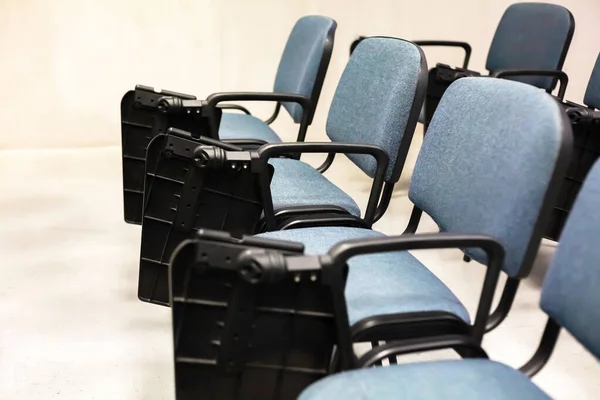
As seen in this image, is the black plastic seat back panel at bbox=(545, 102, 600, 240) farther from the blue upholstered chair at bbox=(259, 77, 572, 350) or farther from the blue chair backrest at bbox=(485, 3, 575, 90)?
the blue chair backrest at bbox=(485, 3, 575, 90)

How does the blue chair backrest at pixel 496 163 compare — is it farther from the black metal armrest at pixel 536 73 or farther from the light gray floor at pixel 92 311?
the black metal armrest at pixel 536 73

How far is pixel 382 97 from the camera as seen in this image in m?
1.48

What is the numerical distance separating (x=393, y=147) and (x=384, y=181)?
0.10m

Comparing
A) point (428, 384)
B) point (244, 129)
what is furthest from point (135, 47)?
point (428, 384)

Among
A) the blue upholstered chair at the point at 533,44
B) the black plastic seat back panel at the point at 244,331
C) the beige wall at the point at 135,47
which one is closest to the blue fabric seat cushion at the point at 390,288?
the black plastic seat back panel at the point at 244,331

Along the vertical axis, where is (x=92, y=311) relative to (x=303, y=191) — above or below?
below

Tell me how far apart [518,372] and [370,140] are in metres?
0.77

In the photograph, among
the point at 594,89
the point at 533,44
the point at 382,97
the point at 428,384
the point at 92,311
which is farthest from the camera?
the point at 533,44

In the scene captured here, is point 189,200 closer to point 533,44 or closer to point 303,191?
point 303,191

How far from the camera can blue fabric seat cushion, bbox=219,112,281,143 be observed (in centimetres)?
207

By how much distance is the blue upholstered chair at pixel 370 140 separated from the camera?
1393mm

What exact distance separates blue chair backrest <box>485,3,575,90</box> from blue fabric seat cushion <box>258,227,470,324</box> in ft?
6.23

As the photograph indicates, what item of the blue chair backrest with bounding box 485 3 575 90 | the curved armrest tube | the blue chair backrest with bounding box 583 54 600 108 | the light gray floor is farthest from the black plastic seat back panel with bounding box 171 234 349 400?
the blue chair backrest with bounding box 485 3 575 90

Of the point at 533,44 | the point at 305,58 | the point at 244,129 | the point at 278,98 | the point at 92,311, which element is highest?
the point at 533,44
